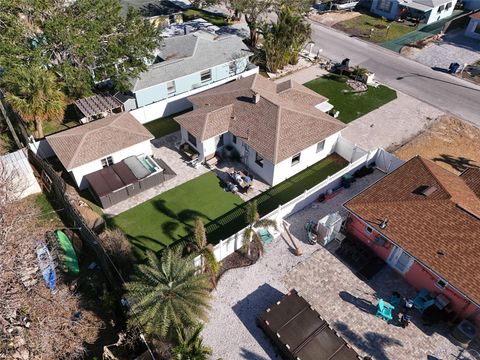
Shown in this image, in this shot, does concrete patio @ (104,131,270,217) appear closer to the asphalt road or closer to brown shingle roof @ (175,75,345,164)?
brown shingle roof @ (175,75,345,164)

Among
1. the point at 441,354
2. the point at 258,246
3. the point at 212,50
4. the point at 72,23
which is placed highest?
the point at 72,23

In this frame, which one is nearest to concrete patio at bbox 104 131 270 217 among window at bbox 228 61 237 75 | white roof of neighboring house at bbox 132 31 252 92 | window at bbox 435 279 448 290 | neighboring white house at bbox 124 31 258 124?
neighboring white house at bbox 124 31 258 124

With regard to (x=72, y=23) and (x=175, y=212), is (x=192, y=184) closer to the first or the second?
(x=175, y=212)

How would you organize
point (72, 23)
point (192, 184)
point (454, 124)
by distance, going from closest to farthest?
point (192, 184), point (72, 23), point (454, 124)

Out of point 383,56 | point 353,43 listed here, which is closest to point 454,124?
point 383,56

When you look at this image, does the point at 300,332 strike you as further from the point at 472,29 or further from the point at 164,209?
A: the point at 472,29

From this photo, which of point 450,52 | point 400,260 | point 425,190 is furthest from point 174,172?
point 450,52
